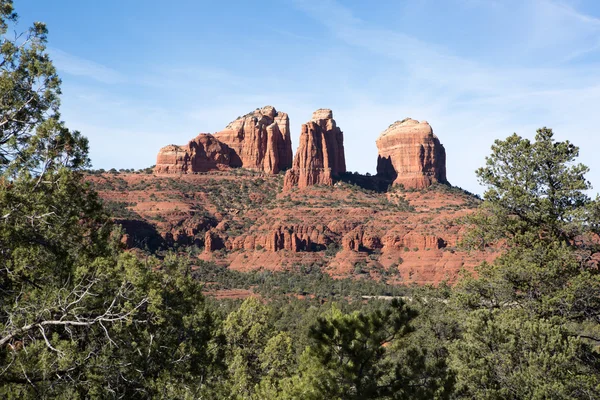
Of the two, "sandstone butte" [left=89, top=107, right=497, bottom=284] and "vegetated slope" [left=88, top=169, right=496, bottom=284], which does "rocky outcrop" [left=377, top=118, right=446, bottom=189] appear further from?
"vegetated slope" [left=88, top=169, right=496, bottom=284]

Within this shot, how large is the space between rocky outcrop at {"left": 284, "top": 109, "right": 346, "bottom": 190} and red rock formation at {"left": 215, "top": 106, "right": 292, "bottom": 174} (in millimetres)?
10840

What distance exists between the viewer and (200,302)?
19.2 metres

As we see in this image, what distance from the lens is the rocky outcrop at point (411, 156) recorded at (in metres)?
141

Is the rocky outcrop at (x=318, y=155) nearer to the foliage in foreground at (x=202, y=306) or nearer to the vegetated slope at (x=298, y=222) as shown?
the vegetated slope at (x=298, y=222)

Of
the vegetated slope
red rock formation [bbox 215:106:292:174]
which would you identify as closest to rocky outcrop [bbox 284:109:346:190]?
the vegetated slope

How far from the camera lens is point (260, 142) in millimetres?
152250

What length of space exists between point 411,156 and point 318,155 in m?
25.5

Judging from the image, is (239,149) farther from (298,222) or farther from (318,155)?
(298,222)

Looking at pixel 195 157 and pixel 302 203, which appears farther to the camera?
pixel 195 157

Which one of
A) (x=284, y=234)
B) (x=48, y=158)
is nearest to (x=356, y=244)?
(x=284, y=234)

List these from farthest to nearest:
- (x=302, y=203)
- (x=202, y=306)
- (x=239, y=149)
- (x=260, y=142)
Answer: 1. (x=239, y=149)
2. (x=260, y=142)
3. (x=302, y=203)
4. (x=202, y=306)

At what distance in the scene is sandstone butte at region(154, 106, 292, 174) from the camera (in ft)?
466

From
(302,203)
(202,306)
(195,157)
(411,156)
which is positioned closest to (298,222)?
(302,203)

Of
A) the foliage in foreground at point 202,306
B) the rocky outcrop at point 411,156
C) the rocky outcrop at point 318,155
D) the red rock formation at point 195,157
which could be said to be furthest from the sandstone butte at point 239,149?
the foliage in foreground at point 202,306
